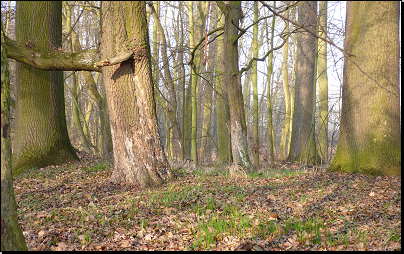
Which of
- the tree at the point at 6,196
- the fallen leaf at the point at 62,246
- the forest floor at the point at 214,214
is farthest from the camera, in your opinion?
the forest floor at the point at 214,214

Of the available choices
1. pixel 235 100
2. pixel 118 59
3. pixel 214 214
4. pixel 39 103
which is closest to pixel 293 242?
pixel 214 214

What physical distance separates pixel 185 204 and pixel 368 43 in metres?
5.32

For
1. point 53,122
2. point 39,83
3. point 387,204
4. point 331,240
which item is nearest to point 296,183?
point 387,204

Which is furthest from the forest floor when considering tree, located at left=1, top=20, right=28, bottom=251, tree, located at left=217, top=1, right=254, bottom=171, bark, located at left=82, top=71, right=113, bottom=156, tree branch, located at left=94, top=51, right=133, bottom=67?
bark, located at left=82, top=71, right=113, bottom=156

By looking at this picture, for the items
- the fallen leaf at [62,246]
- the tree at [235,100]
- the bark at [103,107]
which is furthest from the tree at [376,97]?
the bark at [103,107]

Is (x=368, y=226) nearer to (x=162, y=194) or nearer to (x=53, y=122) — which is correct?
(x=162, y=194)

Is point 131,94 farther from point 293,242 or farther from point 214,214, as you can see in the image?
point 293,242

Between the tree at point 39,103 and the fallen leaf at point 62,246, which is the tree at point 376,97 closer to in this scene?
the fallen leaf at point 62,246

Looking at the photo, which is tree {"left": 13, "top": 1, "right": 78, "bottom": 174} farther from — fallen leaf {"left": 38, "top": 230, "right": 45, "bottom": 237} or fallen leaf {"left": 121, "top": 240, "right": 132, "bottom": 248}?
fallen leaf {"left": 121, "top": 240, "right": 132, "bottom": 248}

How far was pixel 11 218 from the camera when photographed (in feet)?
8.31

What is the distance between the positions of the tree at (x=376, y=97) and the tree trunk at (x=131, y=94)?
4.47 m

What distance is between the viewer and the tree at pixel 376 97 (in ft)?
21.5

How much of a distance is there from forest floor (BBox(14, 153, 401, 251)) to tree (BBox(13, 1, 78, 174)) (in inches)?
49.6

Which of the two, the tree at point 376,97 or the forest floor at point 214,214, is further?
the tree at point 376,97
